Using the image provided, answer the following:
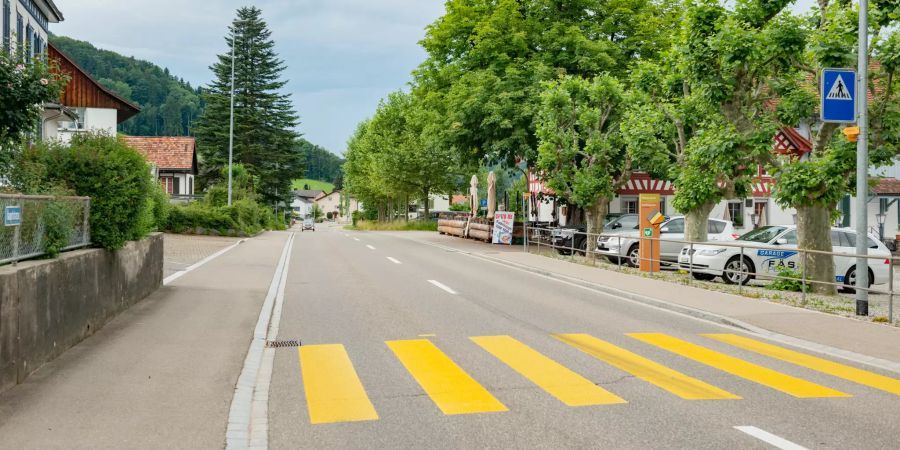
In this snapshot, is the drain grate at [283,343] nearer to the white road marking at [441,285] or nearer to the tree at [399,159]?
the white road marking at [441,285]

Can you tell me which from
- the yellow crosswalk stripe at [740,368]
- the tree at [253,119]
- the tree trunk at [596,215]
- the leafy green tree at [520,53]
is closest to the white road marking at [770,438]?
the yellow crosswalk stripe at [740,368]

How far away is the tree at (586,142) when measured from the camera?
2469cm

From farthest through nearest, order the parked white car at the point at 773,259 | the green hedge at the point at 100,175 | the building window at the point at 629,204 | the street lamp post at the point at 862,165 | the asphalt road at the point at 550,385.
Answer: the building window at the point at 629,204, the parked white car at the point at 773,259, the street lamp post at the point at 862,165, the green hedge at the point at 100,175, the asphalt road at the point at 550,385

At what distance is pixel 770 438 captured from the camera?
17.4ft

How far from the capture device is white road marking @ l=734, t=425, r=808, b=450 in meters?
5.10

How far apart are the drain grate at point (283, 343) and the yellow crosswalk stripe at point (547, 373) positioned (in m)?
2.20

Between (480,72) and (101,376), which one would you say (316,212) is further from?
(101,376)

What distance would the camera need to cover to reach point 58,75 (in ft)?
36.2

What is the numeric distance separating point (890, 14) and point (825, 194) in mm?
3392

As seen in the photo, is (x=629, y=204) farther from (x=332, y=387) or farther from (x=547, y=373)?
(x=332, y=387)

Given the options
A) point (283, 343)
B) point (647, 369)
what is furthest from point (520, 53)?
point (647, 369)

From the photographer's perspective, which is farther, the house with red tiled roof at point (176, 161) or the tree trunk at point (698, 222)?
the house with red tiled roof at point (176, 161)

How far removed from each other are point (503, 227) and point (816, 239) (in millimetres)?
19689

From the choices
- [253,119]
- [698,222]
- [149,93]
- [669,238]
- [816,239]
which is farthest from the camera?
[149,93]
